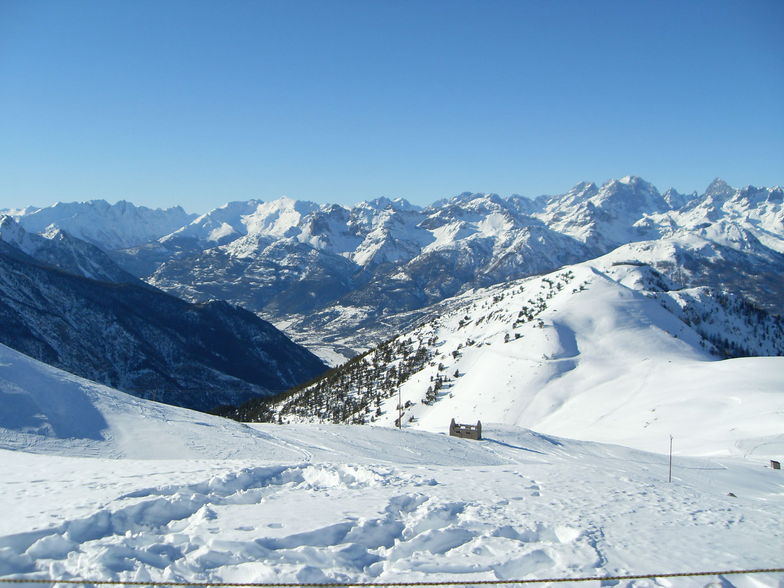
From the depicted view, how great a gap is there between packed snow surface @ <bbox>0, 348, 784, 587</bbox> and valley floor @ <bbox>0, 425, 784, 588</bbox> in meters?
0.05

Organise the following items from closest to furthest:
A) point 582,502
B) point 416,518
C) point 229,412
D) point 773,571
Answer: point 773,571
point 416,518
point 582,502
point 229,412

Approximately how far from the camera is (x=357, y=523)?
→ 17.9m

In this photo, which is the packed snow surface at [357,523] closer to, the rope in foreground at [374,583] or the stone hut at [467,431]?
the rope in foreground at [374,583]

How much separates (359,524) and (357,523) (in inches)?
4.1

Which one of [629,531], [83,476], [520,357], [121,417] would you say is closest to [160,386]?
[520,357]

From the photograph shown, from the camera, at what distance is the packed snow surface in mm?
15125

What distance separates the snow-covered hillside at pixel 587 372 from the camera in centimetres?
6556

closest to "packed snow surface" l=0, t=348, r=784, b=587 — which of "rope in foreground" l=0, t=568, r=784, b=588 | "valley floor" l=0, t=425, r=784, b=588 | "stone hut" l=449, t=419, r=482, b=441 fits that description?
"valley floor" l=0, t=425, r=784, b=588

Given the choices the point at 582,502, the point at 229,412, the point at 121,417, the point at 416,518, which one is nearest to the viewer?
the point at 416,518

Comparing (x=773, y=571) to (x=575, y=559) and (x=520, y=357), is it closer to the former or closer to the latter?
(x=575, y=559)

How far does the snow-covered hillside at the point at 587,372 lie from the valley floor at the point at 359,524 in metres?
35.4

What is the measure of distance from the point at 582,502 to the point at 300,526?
11.7m

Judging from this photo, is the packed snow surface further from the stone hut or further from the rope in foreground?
the stone hut

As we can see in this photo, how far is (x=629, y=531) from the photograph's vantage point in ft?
62.2
